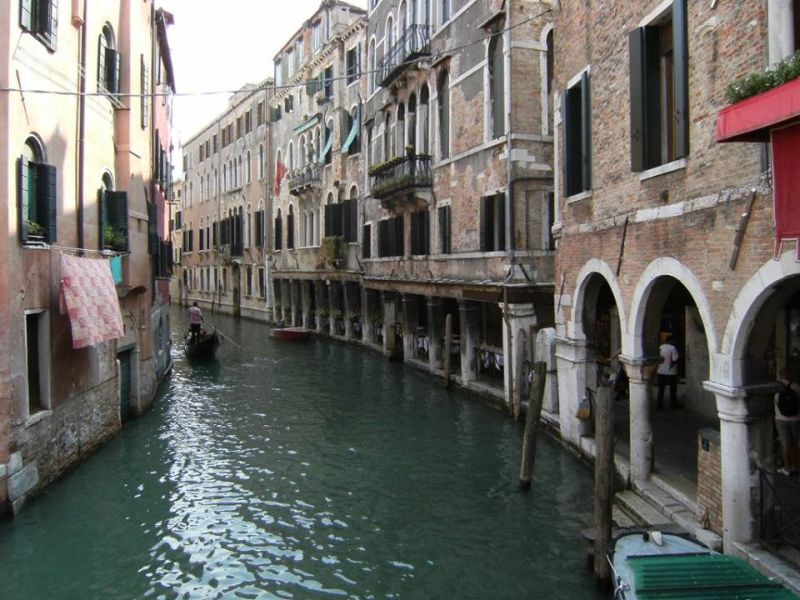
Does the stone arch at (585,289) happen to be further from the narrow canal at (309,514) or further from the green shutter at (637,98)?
the narrow canal at (309,514)

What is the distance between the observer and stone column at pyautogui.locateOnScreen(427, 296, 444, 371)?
1731 centimetres

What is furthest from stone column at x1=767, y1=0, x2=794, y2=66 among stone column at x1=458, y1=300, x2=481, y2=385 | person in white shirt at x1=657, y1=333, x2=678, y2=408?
stone column at x1=458, y1=300, x2=481, y2=385

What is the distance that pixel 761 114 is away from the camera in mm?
4582

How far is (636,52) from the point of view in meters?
7.75

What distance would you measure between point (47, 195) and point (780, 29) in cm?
788

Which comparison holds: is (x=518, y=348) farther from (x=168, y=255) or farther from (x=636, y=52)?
(x=168, y=255)

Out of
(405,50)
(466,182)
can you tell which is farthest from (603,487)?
(405,50)

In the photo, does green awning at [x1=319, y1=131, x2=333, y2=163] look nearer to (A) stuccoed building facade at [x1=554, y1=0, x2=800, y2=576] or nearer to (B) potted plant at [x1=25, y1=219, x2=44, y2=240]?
(A) stuccoed building facade at [x1=554, y1=0, x2=800, y2=576]

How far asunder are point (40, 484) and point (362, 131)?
17.0m

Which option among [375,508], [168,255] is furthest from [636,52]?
[168,255]

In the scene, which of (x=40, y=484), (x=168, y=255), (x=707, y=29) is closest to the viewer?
(x=707, y=29)

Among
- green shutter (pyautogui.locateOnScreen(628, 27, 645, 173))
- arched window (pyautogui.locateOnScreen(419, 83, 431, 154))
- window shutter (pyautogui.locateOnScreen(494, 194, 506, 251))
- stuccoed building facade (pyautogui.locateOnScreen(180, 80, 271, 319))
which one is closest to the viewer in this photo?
green shutter (pyautogui.locateOnScreen(628, 27, 645, 173))

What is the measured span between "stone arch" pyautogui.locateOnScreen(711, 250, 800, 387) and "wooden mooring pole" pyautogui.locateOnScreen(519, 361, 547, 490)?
9.56 ft

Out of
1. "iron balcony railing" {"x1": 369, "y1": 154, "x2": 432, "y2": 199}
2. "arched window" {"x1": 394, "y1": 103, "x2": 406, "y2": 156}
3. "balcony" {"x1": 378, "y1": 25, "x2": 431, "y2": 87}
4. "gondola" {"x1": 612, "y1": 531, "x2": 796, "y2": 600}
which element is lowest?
"gondola" {"x1": 612, "y1": 531, "x2": 796, "y2": 600}
